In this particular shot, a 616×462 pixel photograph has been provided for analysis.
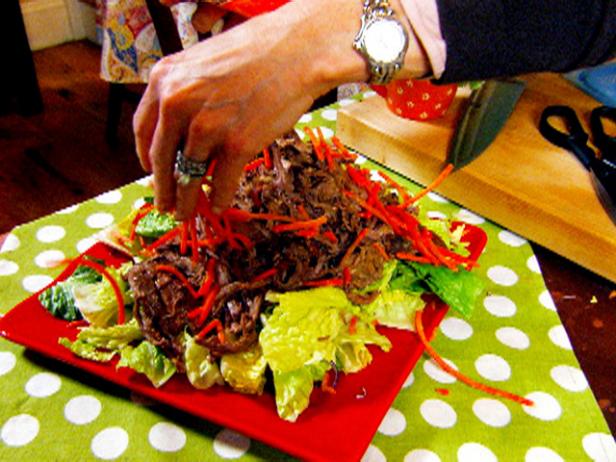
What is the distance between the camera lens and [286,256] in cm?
95

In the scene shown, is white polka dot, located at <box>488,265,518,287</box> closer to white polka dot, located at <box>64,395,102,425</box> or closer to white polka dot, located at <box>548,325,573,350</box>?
white polka dot, located at <box>548,325,573,350</box>

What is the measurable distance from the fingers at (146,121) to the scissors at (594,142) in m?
0.93

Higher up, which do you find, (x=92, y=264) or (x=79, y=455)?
(x=92, y=264)

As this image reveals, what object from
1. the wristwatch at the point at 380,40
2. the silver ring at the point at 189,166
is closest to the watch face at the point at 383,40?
the wristwatch at the point at 380,40

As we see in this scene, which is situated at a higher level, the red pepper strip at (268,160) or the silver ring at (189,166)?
the silver ring at (189,166)

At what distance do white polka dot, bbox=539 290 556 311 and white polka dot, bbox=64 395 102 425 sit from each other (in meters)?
0.80

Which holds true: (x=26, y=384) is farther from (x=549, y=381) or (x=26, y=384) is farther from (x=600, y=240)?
(x=600, y=240)

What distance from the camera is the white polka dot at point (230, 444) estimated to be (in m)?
0.83

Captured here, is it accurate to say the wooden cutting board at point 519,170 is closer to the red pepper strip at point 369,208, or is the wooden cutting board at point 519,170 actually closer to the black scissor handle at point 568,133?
the black scissor handle at point 568,133

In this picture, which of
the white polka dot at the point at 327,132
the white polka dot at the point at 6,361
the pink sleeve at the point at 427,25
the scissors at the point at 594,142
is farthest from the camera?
the white polka dot at the point at 327,132

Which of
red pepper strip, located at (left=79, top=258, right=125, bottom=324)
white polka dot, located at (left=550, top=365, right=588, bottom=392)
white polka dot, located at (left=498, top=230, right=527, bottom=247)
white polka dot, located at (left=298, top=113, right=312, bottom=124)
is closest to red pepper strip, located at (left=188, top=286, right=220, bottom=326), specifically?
red pepper strip, located at (left=79, top=258, right=125, bottom=324)

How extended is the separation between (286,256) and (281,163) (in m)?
0.17

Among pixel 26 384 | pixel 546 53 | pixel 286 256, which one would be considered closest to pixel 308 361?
pixel 286 256

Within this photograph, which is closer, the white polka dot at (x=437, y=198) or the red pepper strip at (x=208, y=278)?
the red pepper strip at (x=208, y=278)
